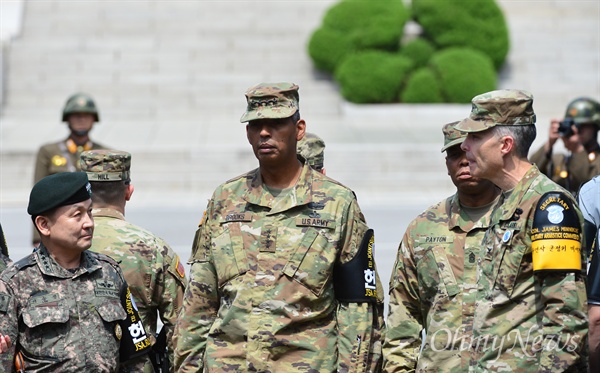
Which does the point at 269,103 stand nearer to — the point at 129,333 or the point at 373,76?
the point at 129,333

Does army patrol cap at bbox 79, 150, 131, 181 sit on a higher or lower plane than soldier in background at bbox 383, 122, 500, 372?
higher

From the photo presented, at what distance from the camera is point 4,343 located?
4539 mm

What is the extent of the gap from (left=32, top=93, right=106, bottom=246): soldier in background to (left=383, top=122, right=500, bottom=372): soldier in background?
5.75 metres

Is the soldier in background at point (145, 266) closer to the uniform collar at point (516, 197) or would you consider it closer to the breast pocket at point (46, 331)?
the breast pocket at point (46, 331)

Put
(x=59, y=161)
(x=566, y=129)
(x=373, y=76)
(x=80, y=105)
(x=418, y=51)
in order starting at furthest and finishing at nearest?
1. (x=418, y=51)
2. (x=373, y=76)
3. (x=80, y=105)
4. (x=59, y=161)
5. (x=566, y=129)

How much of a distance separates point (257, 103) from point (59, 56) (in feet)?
75.6

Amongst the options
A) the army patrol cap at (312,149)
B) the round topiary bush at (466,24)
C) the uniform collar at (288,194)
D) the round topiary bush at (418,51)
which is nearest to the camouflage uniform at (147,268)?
the uniform collar at (288,194)

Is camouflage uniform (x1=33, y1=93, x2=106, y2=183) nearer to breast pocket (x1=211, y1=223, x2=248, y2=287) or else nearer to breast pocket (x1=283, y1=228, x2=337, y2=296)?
breast pocket (x1=211, y1=223, x2=248, y2=287)

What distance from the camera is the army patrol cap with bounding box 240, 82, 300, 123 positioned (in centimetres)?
518

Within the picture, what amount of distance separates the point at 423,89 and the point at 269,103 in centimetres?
2014

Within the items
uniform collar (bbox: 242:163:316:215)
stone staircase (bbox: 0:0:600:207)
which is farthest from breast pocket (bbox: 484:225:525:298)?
stone staircase (bbox: 0:0:600:207)

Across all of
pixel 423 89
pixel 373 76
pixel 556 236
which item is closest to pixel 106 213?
pixel 556 236

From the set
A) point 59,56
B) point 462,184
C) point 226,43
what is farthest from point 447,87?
point 462,184

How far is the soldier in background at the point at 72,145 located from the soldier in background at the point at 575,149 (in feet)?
14.3
